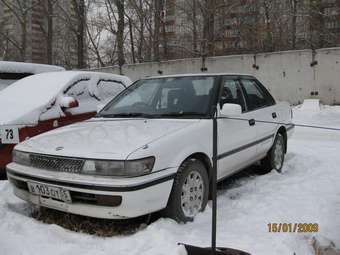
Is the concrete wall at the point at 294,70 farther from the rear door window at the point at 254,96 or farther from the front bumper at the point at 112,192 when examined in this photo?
the front bumper at the point at 112,192

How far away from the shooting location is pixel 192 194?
3.78 m

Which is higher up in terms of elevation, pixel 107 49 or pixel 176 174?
pixel 107 49

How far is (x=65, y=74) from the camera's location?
6.45m

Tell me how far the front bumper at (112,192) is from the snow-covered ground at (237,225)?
0.21 m

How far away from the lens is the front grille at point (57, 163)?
336 cm

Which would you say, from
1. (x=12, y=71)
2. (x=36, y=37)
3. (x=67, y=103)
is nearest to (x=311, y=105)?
(x=12, y=71)

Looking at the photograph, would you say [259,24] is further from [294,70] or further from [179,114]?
[179,114]

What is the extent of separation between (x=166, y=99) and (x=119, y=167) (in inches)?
61.9

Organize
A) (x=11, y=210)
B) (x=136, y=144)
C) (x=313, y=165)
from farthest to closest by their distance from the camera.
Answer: (x=313, y=165), (x=11, y=210), (x=136, y=144)

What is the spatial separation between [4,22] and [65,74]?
26662 mm

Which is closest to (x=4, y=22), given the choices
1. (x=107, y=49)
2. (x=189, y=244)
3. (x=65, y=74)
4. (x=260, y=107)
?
(x=107, y=49)

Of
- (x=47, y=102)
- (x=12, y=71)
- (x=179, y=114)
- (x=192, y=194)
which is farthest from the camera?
(x=12, y=71)

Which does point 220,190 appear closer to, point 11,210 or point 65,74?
point 11,210

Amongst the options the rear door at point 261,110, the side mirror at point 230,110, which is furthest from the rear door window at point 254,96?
the side mirror at point 230,110
